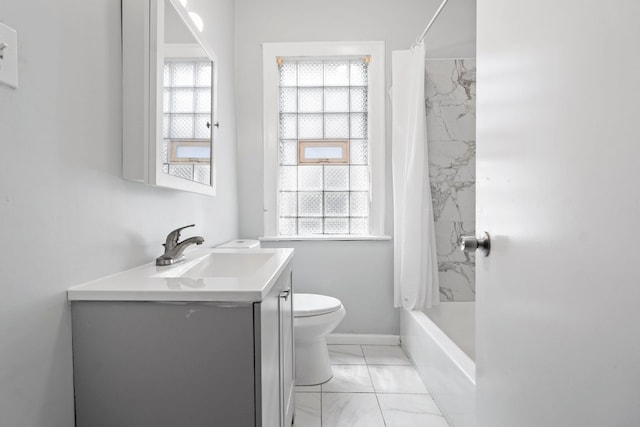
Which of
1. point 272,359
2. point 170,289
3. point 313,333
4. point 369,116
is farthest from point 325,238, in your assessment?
point 170,289

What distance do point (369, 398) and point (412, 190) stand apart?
1.23m

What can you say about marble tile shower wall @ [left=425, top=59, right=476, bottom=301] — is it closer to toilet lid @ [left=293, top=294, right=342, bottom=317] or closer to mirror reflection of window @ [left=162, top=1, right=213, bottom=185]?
toilet lid @ [left=293, top=294, right=342, bottom=317]

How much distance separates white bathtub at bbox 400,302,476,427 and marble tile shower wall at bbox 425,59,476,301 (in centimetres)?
15

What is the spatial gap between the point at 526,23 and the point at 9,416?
53.0 inches

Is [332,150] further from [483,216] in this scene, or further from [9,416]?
[9,416]

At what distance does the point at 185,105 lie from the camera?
149 centimetres

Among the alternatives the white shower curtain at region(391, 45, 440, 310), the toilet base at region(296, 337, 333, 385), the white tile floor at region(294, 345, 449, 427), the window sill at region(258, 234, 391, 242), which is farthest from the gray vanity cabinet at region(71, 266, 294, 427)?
the window sill at region(258, 234, 391, 242)

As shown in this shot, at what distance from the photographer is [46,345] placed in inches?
31.6

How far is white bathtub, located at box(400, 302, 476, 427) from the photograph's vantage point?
1.48m

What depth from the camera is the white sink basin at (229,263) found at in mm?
1443

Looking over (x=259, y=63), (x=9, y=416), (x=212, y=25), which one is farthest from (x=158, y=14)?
(x=259, y=63)

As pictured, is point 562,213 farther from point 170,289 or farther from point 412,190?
point 412,190

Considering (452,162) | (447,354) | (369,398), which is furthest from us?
(452,162)

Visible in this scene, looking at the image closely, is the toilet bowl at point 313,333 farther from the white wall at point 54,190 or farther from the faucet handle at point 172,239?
the white wall at point 54,190
